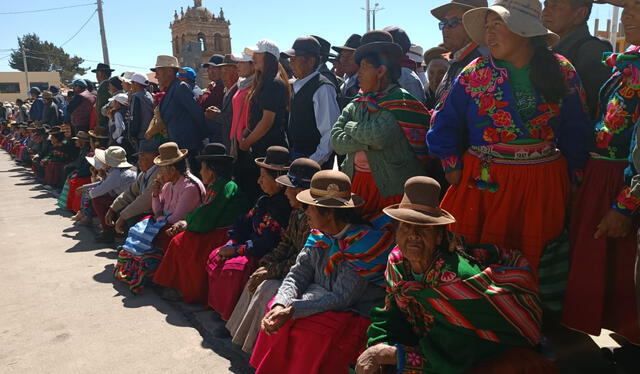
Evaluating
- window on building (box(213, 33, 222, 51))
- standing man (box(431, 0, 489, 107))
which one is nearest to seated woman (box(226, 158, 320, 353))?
standing man (box(431, 0, 489, 107))

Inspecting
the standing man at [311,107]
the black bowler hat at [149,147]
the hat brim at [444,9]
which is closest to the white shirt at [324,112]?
the standing man at [311,107]

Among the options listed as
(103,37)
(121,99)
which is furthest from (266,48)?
(103,37)

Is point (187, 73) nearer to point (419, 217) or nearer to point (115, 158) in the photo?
point (115, 158)

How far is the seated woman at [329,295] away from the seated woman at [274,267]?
1.01 ft

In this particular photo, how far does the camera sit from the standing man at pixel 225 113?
532 centimetres

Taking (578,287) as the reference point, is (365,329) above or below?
below

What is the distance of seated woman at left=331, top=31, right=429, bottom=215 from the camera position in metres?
3.01

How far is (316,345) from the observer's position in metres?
2.62

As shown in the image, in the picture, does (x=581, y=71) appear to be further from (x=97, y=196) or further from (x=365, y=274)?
(x=97, y=196)

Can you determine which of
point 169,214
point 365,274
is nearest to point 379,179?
point 365,274

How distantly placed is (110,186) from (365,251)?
447 cm

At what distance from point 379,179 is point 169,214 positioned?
2442 millimetres

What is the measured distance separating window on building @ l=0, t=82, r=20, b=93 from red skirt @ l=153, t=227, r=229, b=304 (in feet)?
199

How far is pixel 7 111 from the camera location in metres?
21.7
